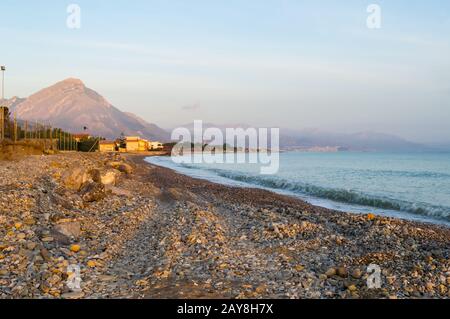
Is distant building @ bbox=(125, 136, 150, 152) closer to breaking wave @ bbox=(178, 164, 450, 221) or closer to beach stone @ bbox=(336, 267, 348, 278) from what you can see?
breaking wave @ bbox=(178, 164, 450, 221)

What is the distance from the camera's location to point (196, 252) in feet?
31.2

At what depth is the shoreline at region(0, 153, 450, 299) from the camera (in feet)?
23.5

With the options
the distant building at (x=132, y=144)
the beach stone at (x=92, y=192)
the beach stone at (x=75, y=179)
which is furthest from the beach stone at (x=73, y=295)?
the distant building at (x=132, y=144)

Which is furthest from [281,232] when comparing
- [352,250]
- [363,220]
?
[363,220]

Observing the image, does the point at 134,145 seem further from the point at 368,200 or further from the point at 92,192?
the point at 92,192

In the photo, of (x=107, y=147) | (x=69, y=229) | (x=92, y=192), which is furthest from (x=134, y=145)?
(x=69, y=229)

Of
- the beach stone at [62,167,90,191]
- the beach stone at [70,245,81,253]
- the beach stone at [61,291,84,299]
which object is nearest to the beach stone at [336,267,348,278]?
the beach stone at [61,291,84,299]

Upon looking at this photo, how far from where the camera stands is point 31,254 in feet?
27.6

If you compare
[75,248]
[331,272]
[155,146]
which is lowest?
[155,146]

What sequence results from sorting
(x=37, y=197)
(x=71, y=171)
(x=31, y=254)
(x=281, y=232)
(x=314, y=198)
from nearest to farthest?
1. (x=31, y=254)
2. (x=281, y=232)
3. (x=37, y=197)
4. (x=71, y=171)
5. (x=314, y=198)

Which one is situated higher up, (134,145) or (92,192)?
(134,145)
